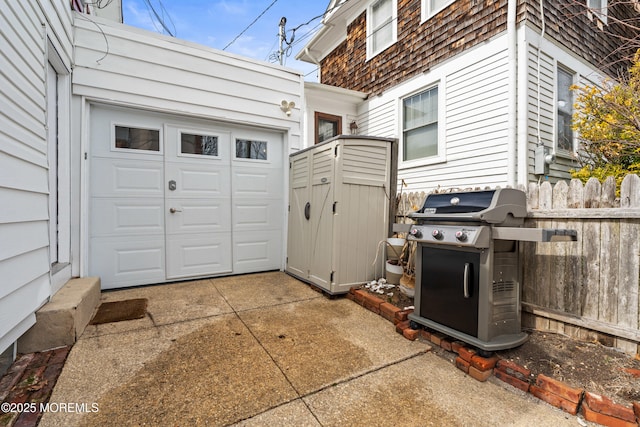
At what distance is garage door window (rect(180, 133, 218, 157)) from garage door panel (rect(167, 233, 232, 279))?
117 centimetres

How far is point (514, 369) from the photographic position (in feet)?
6.11

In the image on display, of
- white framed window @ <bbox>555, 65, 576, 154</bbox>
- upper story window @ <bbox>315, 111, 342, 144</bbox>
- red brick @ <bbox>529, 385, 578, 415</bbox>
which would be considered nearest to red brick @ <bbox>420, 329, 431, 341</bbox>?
red brick @ <bbox>529, 385, 578, 415</bbox>

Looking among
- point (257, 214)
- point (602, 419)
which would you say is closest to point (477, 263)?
point (602, 419)

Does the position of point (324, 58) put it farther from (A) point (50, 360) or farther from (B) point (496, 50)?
(A) point (50, 360)

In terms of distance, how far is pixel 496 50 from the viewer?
4.70m

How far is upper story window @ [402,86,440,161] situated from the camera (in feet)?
18.9

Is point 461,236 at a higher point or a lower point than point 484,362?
higher

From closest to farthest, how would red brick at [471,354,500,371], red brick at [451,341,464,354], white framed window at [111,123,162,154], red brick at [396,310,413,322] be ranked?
red brick at [471,354,500,371], red brick at [451,341,464,354], red brick at [396,310,413,322], white framed window at [111,123,162,154]

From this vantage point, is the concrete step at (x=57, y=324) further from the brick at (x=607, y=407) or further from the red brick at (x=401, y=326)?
the brick at (x=607, y=407)

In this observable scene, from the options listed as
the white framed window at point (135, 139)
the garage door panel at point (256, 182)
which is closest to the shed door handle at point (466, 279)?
the garage door panel at point (256, 182)

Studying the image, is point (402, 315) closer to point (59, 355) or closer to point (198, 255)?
point (59, 355)

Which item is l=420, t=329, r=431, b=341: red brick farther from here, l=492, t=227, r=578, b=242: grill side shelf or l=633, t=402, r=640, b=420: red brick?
l=633, t=402, r=640, b=420: red brick

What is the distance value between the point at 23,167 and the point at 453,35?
632 cm

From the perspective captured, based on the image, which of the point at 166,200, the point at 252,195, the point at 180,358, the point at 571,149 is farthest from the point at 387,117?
the point at 180,358
